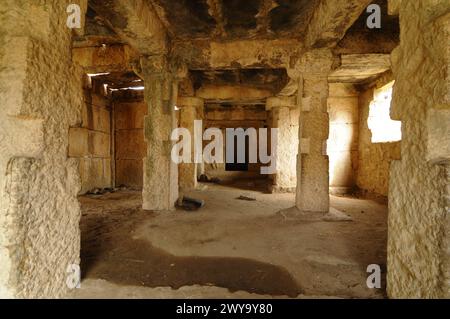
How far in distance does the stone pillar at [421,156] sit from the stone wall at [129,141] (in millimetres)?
7958

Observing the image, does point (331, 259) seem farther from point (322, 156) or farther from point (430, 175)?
point (322, 156)

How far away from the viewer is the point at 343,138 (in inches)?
307

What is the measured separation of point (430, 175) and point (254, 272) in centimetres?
167

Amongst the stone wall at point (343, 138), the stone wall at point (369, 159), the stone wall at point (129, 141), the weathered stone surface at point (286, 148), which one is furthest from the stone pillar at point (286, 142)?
the stone wall at point (129, 141)

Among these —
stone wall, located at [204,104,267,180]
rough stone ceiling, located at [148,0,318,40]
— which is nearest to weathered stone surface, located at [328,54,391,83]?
rough stone ceiling, located at [148,0,318,40]

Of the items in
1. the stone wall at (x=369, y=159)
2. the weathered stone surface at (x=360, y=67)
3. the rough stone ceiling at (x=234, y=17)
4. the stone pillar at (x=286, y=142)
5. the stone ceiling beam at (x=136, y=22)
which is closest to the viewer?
the stone ceiling beam at (x=136, y=22)

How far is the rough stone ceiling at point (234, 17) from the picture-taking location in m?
3.64

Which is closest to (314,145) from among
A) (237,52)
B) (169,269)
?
(237,52)

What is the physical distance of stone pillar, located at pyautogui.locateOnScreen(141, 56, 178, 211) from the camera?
484cm

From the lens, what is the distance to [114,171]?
8727 millimetres

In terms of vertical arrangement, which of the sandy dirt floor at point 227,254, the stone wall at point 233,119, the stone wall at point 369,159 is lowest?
the sandy dirt floor at point 227,254

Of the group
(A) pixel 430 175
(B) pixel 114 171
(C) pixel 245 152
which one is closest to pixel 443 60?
(A) pixel 430 175

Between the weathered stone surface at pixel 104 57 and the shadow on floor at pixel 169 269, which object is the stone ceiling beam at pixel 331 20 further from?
the weathered stone surface at pixel 104 57

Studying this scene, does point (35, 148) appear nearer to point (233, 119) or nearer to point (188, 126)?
point (188, 126)
